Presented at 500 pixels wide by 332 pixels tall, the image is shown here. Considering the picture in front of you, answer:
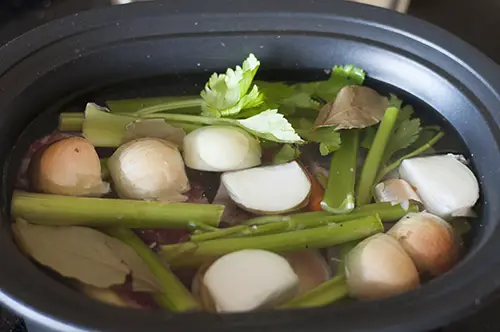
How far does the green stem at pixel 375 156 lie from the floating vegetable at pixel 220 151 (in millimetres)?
122

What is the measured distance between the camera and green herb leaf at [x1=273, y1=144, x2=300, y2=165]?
33.3 inches

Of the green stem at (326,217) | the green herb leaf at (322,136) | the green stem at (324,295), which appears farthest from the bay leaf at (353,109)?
the green stem at (324,295)

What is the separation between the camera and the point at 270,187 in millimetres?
815

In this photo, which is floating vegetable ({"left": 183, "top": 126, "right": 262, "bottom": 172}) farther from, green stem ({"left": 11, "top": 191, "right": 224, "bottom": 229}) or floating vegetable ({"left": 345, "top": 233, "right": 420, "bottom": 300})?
floating vegetable ({"left": 345, "top": 233, "right": 420, "bottom": 300})

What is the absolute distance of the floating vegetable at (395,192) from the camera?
81cm

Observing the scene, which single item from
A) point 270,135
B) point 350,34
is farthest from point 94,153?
point 350,34

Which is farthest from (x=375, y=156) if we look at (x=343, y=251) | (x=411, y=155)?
(x=343, y=251)

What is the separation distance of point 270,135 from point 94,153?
0.20 metres

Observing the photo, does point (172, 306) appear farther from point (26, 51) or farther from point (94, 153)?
point (26, 51)

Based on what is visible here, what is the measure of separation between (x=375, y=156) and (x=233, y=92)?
0.18 m

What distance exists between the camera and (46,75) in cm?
86

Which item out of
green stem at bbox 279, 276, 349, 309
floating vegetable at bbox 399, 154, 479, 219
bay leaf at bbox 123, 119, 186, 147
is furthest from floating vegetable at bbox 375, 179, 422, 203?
bay leaf at bbox 123, 119, 186, 147

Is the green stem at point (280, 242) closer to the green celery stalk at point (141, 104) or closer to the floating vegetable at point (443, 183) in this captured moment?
the floating vegetable at point (443, 183)

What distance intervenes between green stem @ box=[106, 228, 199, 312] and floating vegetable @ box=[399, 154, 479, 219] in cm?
29
